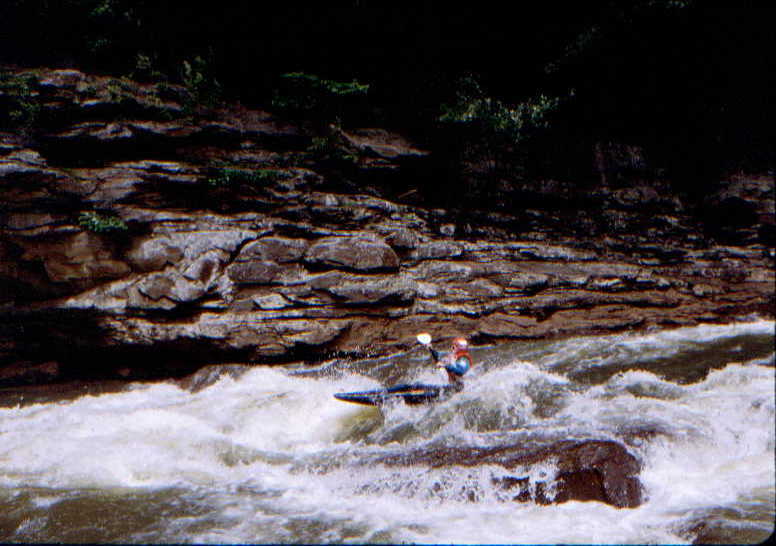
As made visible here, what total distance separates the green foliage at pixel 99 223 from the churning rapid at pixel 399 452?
289 centimetres

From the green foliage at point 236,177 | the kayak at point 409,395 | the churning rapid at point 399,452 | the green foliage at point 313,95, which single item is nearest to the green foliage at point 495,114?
the green foliage at point 313,95

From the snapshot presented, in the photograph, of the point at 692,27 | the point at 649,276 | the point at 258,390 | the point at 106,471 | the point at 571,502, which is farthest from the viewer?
the point at 649,276

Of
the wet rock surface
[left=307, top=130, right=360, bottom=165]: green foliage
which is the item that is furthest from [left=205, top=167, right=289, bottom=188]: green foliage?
the wet rock surface

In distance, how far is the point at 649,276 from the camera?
33.6ft

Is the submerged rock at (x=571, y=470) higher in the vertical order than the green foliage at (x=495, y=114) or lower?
lower

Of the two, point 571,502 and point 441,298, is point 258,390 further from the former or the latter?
point 571,502

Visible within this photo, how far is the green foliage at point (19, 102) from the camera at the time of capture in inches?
396

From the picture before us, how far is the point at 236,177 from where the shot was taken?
416 inches

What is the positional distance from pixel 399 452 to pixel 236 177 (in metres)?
7.30

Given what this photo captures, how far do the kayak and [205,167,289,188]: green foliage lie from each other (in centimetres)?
581

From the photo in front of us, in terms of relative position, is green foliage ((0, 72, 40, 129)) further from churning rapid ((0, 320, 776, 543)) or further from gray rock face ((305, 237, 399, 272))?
gray rock face ((305, 237, 399, 272))

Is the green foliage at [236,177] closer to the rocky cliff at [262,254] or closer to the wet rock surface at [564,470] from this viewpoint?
the rocky cliff at [262,254]

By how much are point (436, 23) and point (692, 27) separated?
19.1 ft

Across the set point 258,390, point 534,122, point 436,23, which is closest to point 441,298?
point 258,390
